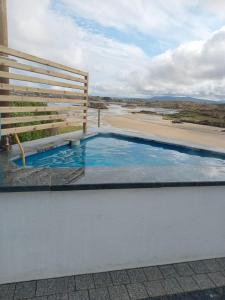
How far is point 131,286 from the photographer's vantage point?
81.0 inches

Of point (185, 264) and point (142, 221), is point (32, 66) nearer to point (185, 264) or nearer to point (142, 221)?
point (142, 221)

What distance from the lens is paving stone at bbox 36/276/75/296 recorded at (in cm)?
195

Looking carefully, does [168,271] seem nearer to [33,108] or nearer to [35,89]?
[33,108]

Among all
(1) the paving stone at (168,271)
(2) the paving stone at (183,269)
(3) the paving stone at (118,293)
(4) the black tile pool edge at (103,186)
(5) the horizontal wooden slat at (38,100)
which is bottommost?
(2) the paving stone at (183,269)

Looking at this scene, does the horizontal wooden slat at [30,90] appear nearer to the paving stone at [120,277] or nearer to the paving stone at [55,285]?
the paving stone at [55,285]

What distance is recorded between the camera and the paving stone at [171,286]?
2.02 metres

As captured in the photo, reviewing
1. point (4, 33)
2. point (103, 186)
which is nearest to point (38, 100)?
point (4, 33)

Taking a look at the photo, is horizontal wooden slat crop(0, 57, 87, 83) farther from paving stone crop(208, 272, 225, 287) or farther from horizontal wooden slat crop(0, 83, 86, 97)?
paving stone crop(208, 272, 225, 287)

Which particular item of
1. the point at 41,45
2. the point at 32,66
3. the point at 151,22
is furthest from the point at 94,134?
the point at 41,45

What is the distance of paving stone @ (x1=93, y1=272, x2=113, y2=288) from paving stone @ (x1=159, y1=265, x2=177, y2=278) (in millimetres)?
525

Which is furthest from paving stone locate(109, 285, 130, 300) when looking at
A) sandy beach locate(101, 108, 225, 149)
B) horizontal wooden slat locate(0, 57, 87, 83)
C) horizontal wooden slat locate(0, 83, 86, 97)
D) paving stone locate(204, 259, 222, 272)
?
sandy beach locate(101, 108, 225, 149)

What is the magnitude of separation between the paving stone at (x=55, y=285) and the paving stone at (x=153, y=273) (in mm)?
694

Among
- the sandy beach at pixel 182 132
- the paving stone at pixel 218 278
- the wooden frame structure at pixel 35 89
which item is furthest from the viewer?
the sandy beach at pixel 182 132

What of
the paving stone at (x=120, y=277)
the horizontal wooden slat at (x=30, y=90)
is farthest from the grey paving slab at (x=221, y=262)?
the horizontal wooden slat at (x=30, y=90)
